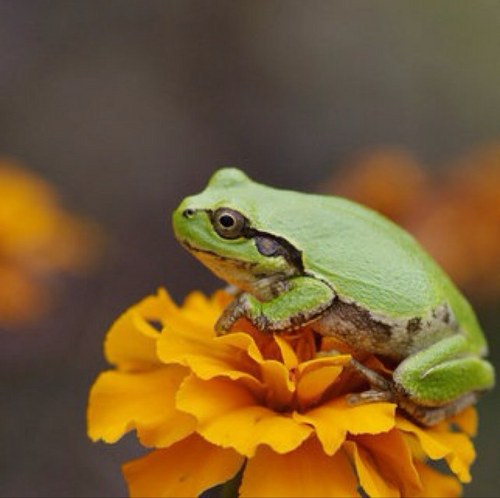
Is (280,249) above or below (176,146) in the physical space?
above

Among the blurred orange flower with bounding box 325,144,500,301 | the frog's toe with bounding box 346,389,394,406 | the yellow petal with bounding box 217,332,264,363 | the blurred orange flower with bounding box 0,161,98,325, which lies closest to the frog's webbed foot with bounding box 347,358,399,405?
the frog's toe with bounding box 346,389,394,406

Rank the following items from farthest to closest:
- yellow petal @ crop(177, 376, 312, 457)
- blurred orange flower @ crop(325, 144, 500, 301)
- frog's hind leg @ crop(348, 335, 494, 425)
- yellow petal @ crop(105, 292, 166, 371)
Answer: blurred orange flower @ crop(325, 144, 500, 301)
yellow petal @ crop(105, 292, 166, 371)
frog's hind leg @ crop(348, 335, 494, 425)
yellow petal @ crop(177, 376, 312, 457)

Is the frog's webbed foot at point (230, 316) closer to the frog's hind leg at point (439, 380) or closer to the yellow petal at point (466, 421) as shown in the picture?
the frog's hind leg at point (439, 380)

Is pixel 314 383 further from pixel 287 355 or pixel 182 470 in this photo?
pixel 182 470

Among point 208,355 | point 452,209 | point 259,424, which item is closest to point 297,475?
point 259,424

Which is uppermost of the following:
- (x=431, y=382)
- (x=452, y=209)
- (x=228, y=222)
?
(x=228, y=222)

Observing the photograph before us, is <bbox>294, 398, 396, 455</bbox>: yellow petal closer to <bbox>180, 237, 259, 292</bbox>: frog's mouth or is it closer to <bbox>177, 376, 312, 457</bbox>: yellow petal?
<bbox>177, 376, 312, 457</bbox>: yellow petal

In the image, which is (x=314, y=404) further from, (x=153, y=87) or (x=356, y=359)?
(x=153, y=87)
